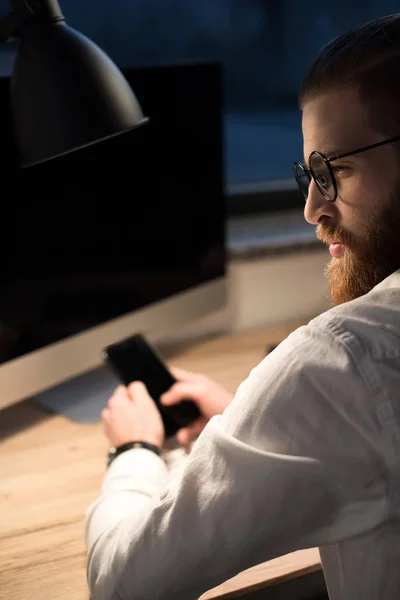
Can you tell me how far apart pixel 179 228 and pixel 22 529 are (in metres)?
0.62

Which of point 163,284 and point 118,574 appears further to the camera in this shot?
point 163,284

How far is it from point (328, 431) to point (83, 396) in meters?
0.76

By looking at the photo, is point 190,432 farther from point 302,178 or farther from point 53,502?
point 302,178

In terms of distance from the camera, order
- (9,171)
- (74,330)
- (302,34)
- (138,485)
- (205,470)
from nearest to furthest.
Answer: (205,470), (138,485), (9,171), (74,330), (302,34)

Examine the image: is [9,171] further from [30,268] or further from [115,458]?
[115,458]

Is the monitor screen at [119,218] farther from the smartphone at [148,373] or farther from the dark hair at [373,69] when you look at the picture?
the dark hair at [373,69]

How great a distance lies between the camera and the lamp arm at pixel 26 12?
89cm

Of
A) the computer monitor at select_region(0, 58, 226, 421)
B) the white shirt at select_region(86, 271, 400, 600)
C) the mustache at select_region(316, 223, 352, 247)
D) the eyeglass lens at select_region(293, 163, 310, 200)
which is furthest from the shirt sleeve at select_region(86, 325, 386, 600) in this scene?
the computer monitor at select_region(0, 58, 226, 421)

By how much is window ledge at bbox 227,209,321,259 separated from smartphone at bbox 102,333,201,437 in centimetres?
41

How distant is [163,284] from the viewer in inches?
54.1

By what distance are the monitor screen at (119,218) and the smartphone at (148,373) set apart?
0.07m

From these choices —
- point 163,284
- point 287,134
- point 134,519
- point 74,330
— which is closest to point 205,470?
point 134,519

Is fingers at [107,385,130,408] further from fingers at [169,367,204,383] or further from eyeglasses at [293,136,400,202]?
eyeglasses at [293,136,400,202]

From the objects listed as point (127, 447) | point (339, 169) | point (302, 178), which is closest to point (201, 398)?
point (127, 447)
